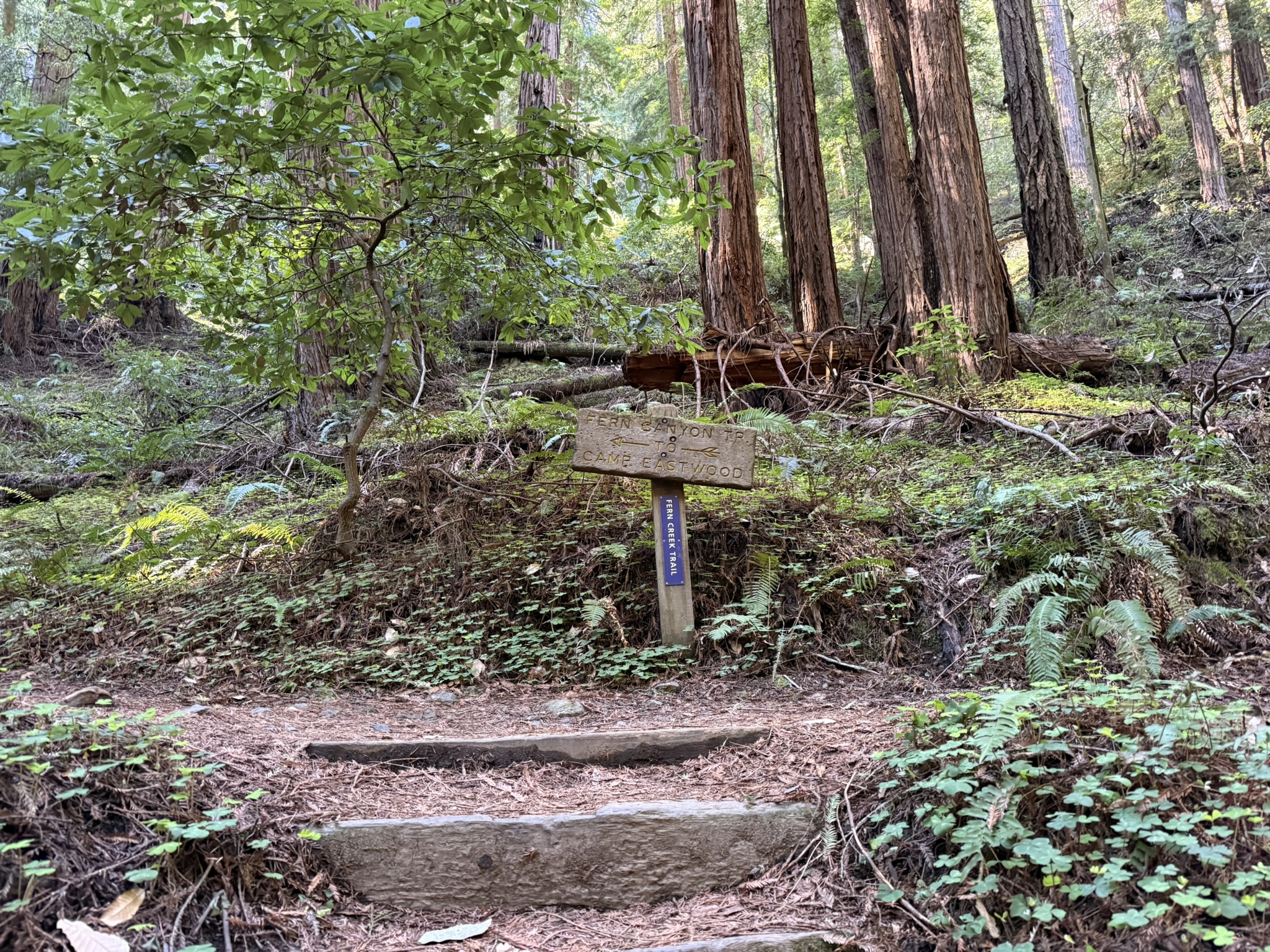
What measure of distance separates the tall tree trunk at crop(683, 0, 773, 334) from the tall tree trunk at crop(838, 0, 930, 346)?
5.24 feet

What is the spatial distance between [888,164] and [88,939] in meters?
10.8

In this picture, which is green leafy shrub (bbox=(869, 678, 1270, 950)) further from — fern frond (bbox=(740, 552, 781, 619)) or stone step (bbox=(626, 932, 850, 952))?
fern frond (bbox=(740, 552, 781, 619))

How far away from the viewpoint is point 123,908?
81.9 inches

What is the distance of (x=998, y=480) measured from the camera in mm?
5418

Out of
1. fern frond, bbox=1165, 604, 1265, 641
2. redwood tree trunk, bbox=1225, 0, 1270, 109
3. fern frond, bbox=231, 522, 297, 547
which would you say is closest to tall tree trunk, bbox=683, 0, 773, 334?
fern frond, bbox=231, 522, 297, 547

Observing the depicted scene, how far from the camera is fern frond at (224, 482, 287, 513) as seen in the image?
6883 mm

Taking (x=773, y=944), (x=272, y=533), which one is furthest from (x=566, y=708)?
(x=272, y=533)

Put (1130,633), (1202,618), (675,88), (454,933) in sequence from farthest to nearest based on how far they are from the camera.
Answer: (675,88) < (1202,618) < (1130,633) < (454,933)

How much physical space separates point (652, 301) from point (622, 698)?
974 centimetres

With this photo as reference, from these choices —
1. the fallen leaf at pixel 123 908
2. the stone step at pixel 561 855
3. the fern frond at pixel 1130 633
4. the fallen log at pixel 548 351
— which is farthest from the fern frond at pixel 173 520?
the fallen log at pixel 548 351

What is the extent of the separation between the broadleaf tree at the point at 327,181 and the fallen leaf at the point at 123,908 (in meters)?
2.83

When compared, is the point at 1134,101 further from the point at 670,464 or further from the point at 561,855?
the point at 561,855

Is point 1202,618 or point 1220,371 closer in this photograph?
point 1202,618

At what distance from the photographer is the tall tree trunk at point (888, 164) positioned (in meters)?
→ 9.10
